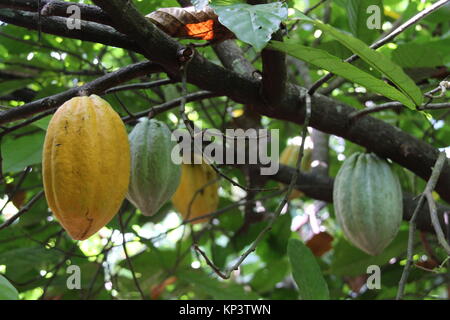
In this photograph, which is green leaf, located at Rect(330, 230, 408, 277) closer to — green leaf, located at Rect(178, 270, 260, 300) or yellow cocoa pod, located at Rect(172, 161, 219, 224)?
green leaf, located at Rect(178, 270, 260, 300)

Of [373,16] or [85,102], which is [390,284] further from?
[85,102]

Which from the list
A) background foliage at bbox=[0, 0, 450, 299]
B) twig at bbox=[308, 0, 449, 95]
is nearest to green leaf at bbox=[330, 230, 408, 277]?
background foliage at bbox=[0, 0, 450, 299]

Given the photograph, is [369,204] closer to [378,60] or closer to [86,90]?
[378,60]

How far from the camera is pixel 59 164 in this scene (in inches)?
42.3

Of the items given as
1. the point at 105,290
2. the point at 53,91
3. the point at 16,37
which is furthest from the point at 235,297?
the point at 16,37

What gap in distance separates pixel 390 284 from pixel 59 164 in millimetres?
1571

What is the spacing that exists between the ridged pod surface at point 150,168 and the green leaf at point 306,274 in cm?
36

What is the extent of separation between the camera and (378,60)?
3.67 feet

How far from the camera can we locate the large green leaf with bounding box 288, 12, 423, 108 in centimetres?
101

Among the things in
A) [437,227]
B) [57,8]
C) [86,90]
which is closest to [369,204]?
[437,227]

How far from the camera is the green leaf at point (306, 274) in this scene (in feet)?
5.07

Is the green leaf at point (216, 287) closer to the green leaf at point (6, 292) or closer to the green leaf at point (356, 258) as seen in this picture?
the green leaf at point (356, 258)

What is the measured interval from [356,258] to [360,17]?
2.92 ft

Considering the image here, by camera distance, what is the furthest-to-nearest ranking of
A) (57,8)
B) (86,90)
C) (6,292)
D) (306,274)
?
(306,274) → (86,90) → (57,8) → (6,292)
